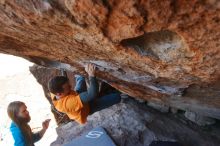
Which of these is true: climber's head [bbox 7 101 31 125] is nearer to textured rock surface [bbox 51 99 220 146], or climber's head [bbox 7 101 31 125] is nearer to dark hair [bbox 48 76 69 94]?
dark hair [bbox 48 76 69 94]

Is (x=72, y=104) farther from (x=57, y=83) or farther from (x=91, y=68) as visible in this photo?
(x=91, y=68)

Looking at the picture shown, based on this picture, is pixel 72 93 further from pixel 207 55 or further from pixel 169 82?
pixel 207 55

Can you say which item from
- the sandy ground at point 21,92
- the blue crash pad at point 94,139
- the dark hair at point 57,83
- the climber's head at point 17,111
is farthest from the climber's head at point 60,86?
the sandy ground at point 21,92

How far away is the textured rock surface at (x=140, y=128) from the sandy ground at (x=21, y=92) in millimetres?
9567

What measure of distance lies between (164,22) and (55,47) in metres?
1.69

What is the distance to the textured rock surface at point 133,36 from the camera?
5.95 ft

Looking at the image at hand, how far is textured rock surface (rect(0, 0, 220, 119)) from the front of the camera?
1814mm

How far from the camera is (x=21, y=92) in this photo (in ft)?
62.6

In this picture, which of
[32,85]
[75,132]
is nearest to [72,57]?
[75,132]

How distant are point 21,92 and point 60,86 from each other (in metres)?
15.8

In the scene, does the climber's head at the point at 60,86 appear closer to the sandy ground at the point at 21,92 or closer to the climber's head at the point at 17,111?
the climber's head at the point at 17,111

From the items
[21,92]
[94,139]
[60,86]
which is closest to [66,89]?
[60,86]

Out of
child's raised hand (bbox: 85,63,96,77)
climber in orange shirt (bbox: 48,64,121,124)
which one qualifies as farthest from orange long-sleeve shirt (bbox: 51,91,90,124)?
child's raised hand (bbox: 85,63,96,77)

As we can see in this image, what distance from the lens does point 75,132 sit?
5.94m
